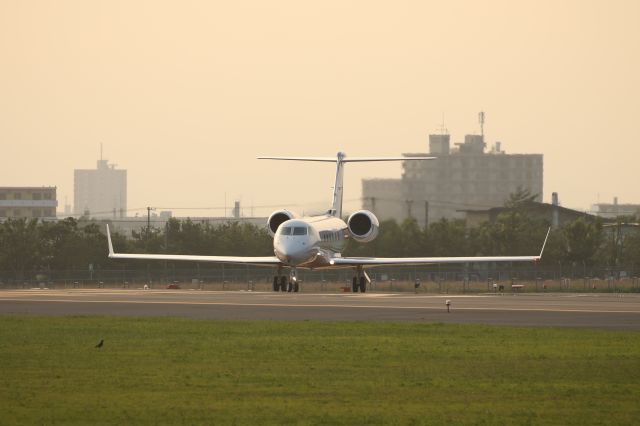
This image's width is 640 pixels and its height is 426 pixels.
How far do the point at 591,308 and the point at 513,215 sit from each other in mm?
66594

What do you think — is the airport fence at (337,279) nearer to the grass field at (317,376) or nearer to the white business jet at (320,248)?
the white business jet at (320,248)

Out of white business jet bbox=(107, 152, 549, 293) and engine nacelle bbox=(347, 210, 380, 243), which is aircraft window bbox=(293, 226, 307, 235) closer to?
white business jet bbox=(107, 152, 549, 293)

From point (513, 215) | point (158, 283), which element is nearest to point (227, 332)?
point (158, 283)

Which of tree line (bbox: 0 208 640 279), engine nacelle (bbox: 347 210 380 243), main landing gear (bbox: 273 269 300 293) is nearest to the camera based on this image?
main landing gear (bbox: 273 269 300 293)

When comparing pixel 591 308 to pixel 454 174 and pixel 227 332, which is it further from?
pixel 454 174

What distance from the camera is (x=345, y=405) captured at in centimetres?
1841

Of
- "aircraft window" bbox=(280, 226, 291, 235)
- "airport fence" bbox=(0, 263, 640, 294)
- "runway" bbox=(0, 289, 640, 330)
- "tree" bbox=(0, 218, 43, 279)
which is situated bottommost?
"runway" bbox=(0, 289, 640, 330)

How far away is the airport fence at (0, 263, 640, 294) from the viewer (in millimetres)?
72625

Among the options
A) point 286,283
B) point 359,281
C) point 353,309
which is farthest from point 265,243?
point 353,309

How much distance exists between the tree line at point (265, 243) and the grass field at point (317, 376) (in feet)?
210

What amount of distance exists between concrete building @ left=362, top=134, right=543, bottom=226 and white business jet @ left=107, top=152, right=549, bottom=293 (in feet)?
164

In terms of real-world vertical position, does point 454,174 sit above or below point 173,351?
above

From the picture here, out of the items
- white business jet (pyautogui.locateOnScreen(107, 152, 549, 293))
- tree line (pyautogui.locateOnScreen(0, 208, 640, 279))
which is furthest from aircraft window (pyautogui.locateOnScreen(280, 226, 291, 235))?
tree line (pyautogui.locateOnScreen(0, 208, 640, 279))

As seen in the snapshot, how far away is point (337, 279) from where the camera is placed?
8275cm
